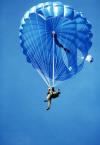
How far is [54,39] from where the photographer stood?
952 inches

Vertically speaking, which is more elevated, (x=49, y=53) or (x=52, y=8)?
(x=52, y=8)

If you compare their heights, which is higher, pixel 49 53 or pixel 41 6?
pixel 41 6

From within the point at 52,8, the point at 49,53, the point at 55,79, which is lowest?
the point at 55,79

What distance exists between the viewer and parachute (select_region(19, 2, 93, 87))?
22875 millimetres

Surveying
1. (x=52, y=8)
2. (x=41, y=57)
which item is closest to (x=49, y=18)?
(x=52, y=8)

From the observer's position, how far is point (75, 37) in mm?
23547

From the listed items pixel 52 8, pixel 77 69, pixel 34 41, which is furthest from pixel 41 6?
pixel 77 69

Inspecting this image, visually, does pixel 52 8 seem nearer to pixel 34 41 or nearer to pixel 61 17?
pixel 61 17

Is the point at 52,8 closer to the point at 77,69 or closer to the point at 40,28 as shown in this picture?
the point at 40,28

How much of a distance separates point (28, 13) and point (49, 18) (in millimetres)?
1220

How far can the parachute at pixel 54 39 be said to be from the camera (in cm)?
2288

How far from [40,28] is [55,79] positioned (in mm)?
3014

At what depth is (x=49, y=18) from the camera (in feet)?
75.2

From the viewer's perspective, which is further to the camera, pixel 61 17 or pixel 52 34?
pixel 52 34
